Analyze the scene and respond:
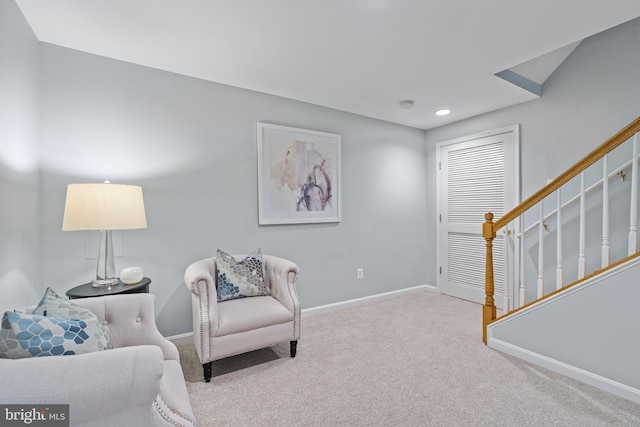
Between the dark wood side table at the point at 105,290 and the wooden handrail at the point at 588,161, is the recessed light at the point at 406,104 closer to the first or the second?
the wooden handrail at the point at 588,161

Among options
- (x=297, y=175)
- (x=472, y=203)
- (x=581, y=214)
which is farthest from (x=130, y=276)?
(x=472, y=203)

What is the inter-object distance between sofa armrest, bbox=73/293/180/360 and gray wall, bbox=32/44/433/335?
103 cm

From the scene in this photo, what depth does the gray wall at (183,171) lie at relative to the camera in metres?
2.29

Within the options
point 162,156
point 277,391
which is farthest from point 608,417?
point 162,156

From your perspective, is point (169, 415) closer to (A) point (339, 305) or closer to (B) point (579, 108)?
(A) point (339, 305)

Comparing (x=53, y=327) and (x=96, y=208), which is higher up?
(x=96, y=208)

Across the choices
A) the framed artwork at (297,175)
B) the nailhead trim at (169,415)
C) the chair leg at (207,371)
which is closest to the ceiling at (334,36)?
the framed artwork at (297,175)

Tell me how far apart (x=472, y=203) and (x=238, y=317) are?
3.15m

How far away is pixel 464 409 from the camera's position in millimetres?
1811

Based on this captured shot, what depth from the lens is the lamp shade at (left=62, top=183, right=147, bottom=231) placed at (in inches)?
75.9

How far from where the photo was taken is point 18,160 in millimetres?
1841

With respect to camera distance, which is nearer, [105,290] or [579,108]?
[105,290]

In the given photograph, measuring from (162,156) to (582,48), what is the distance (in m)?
3.94

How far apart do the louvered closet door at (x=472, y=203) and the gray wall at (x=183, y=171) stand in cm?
92
